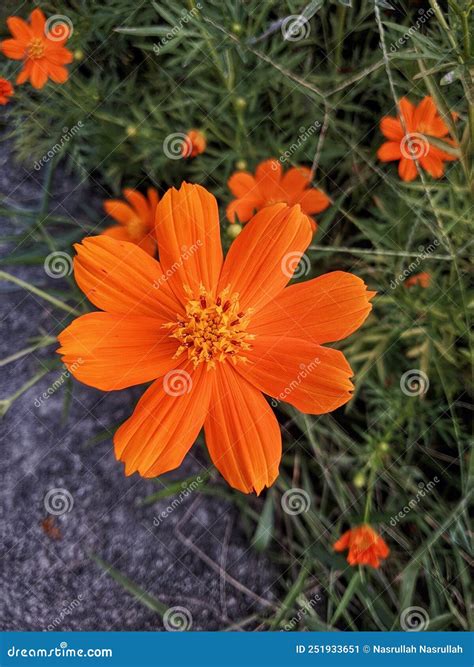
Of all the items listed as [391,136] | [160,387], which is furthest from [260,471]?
[391,136]

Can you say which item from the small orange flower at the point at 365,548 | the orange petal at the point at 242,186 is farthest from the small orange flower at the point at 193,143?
the small orange flower at the point at 365,548

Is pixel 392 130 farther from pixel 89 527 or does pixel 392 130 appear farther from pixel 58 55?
pixel 89 527

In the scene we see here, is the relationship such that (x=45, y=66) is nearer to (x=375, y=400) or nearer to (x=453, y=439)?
(x=375, y=400)

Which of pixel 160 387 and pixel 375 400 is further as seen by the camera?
pixel 375 400

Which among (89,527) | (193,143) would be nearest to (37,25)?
(193,143)

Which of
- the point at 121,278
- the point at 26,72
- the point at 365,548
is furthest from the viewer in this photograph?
the point at 26,72

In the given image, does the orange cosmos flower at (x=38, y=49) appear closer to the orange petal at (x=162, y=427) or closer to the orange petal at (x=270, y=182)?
the orange petal at (x=270, y=182)
